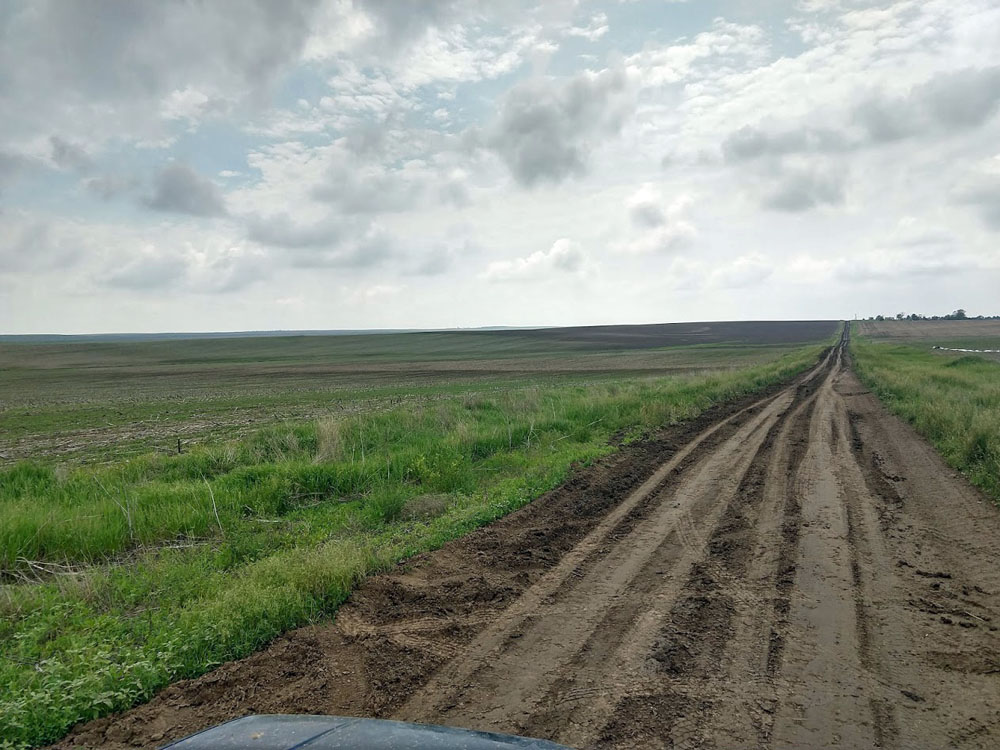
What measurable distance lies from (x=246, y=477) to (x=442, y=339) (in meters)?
112

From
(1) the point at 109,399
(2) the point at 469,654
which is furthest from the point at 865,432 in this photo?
(1) the point at 109,399

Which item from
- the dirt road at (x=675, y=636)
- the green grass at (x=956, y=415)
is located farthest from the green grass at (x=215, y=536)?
the green grass at (x=956, y=415)

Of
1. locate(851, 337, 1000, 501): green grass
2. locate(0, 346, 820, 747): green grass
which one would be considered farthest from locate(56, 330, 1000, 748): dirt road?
locate(851, 337, 1000, 501): green grass

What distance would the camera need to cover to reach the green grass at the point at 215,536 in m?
4.50

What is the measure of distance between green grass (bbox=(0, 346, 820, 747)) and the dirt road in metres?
0.39

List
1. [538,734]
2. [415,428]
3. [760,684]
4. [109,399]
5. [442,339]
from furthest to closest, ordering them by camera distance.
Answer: [442,339], [109,399], [415,428], [760,684], [538,734]

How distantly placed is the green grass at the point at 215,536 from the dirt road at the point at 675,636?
387mm

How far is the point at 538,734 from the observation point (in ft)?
11.6

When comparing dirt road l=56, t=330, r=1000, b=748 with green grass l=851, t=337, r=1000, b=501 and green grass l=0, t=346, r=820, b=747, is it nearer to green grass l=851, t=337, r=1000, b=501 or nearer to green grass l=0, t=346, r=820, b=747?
green grass l=0, t=346, r=820, b=747

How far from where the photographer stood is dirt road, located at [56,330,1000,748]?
12.1ft

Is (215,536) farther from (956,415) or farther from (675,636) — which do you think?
(956,415)

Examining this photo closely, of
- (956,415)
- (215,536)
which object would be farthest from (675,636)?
(956,415)

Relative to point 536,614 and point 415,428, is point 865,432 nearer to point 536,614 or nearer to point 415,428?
point 415,428

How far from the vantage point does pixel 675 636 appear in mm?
4668
